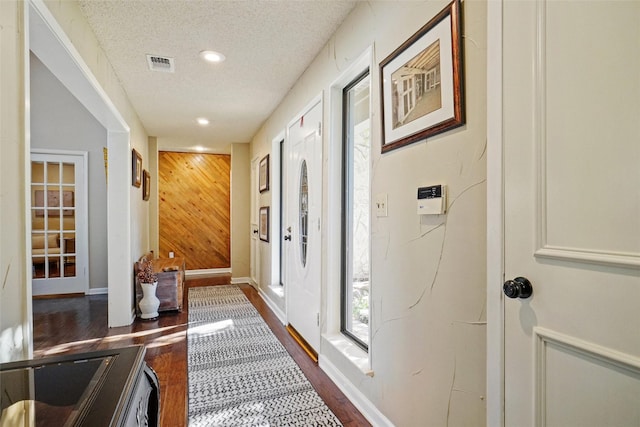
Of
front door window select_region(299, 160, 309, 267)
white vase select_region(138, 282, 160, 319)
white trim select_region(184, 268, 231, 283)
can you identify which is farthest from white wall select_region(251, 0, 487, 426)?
white trim select_region(184, 268, 231, 283)

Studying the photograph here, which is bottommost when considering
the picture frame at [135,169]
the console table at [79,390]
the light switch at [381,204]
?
the console table at [79,390]

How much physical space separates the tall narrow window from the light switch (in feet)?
1.53

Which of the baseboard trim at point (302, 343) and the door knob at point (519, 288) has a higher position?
the door knob at point (519, 288)

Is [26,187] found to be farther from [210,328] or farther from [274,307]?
[274,307]

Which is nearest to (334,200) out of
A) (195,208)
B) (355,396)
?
(355,396)

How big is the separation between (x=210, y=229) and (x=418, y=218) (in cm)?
578

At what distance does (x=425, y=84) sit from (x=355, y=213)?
1.13m

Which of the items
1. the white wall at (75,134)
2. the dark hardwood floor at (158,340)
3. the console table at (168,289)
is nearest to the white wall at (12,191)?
the dark hardwood floor at (158,340)

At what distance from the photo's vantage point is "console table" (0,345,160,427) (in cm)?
66

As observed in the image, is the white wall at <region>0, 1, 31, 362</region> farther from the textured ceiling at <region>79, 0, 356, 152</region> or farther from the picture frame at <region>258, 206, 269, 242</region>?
the picture frame at <region>258, 206, 269, 242</region>

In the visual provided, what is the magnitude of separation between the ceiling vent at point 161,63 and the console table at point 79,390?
2.49 meters

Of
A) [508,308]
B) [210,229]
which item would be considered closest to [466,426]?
[508,308]

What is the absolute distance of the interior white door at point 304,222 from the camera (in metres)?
2.71

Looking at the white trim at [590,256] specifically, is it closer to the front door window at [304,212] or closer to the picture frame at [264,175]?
the front door window at [304,212]
